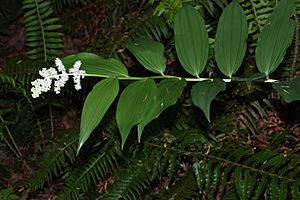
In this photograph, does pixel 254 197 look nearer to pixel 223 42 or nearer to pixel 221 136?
pixel 221 136

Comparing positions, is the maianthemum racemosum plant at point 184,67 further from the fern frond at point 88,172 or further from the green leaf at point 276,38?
the fern frond at point 88,172

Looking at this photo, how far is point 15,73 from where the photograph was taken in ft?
10.6

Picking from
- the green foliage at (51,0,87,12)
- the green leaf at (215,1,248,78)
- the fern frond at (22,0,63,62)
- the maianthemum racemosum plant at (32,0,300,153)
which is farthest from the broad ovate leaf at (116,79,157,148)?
the green foliage at (51,0,87,12)

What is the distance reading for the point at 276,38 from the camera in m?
1.63

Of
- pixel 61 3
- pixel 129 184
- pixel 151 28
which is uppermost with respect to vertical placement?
pixel 61 3

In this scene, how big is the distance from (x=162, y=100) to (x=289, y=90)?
409mm

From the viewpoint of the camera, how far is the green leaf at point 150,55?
65.7 inches

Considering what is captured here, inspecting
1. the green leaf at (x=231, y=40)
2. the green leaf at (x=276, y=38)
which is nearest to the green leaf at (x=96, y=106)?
the green leaf at (x=231, y=40)

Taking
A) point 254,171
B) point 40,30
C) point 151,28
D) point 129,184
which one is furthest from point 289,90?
point 40,30

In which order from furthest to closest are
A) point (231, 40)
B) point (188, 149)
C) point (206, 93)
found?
1. point (188, 149)
2. point (231, 40)
3. point (206, 93)

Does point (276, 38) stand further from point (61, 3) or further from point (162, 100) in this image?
point (61, 3)

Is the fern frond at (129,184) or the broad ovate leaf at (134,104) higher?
the broad ovate leaf at (134,104)

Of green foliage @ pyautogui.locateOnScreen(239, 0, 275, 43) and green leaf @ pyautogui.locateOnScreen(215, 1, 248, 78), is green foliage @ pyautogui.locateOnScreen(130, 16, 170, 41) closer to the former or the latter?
green foliage @ pyautogui.locateOnScreen(239, 0, 275, 43)

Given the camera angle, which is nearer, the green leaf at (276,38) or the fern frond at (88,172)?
the green leaf at (276,38)
